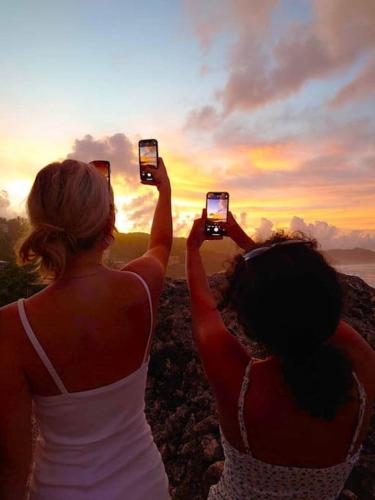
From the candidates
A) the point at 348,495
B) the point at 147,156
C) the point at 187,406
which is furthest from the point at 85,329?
the point at 348,495

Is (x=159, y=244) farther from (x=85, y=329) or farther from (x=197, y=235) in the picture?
(x=85, y=329)

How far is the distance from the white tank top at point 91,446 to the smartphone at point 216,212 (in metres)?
0.78

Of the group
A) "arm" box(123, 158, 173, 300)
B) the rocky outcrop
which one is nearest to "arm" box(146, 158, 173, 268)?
"arm" box(123, 158, 173, 300)

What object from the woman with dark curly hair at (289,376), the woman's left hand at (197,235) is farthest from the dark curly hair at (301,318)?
the woman's left hand at (197,235)

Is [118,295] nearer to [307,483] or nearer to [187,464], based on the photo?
[307,483]

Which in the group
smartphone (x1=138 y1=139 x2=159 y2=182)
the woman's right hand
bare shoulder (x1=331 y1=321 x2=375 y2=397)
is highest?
smartphone (x1=138 y1=139 x2=159 y2=182)

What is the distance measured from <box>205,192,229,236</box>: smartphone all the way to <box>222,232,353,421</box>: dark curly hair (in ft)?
2.86

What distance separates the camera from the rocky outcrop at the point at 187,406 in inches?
114

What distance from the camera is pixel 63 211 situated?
1.70m

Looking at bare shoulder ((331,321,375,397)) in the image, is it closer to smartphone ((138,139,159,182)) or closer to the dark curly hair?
the dark curly hair

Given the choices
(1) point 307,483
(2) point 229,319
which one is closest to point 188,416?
(2) point 229,319

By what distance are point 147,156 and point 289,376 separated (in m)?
1.92

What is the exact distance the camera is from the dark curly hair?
61.1 inches

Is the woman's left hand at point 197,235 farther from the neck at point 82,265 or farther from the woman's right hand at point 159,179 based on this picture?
the neck at point 82,265
